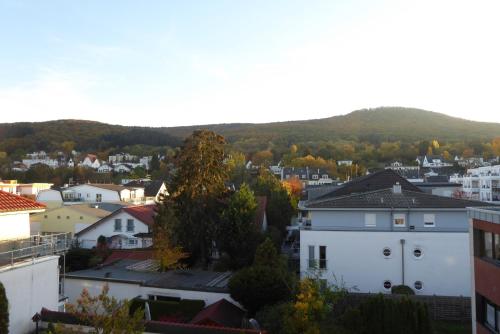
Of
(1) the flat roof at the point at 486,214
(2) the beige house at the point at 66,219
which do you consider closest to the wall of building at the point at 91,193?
(2) the beige house at the point at 66,219

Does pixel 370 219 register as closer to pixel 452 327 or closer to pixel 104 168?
pixel 452 327

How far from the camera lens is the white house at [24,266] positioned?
46.5ft

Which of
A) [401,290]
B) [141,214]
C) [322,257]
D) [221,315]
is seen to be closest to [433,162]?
[141,214]

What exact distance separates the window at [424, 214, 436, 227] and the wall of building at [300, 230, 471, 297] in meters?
1.37

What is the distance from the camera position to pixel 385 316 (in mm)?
13984

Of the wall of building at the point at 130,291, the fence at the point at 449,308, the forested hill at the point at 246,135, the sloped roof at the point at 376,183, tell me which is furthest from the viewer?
the forested hill at the point at 246,135

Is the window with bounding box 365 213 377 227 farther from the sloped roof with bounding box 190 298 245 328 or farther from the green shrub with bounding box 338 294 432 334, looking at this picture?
the green shrub with bounding box 338 294 432 334

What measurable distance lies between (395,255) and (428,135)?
165 meters

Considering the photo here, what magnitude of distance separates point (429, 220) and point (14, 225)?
19864 mm

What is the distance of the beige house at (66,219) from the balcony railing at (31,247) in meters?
27.5

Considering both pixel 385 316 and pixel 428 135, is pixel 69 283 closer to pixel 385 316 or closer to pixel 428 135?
pixel 385 316

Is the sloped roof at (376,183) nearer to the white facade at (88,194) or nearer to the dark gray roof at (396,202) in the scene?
the dark gray roof at (396,202)

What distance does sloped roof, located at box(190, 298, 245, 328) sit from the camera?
59.3ft

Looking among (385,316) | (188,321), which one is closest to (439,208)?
(385,316)
